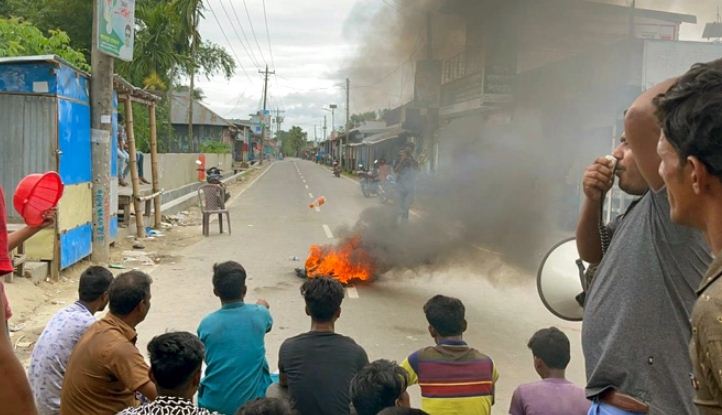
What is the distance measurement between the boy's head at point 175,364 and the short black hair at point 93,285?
1.24m

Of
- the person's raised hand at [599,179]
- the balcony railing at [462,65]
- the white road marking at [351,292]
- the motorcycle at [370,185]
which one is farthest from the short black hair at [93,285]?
the motorcycle at [370,185]

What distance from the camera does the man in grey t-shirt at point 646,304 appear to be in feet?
6.04

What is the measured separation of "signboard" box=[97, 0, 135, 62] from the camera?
935 centimetres

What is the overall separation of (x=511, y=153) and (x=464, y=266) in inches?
166

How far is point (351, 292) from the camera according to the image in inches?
328

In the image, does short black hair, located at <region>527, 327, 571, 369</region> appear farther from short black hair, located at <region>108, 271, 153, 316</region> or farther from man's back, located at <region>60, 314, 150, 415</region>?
short black hair, located at <region>108, 271, 153, 316</region>

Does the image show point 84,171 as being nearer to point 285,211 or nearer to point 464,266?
point 464,266

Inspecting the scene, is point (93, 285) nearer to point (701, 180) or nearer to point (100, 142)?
point (701, 180)

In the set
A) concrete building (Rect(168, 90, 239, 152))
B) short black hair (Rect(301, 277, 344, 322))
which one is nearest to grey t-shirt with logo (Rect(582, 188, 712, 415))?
short black hair (Rect(301, 277, 344, 322))

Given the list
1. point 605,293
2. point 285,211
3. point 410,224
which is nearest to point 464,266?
point 410,224

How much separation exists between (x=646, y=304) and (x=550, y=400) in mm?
1224

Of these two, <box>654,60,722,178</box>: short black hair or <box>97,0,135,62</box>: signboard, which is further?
<box>97,0,135,62</box>: signboard

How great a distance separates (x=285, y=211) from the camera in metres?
18.8

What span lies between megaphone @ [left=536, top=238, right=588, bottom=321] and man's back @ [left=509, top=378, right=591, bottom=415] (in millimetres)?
421
